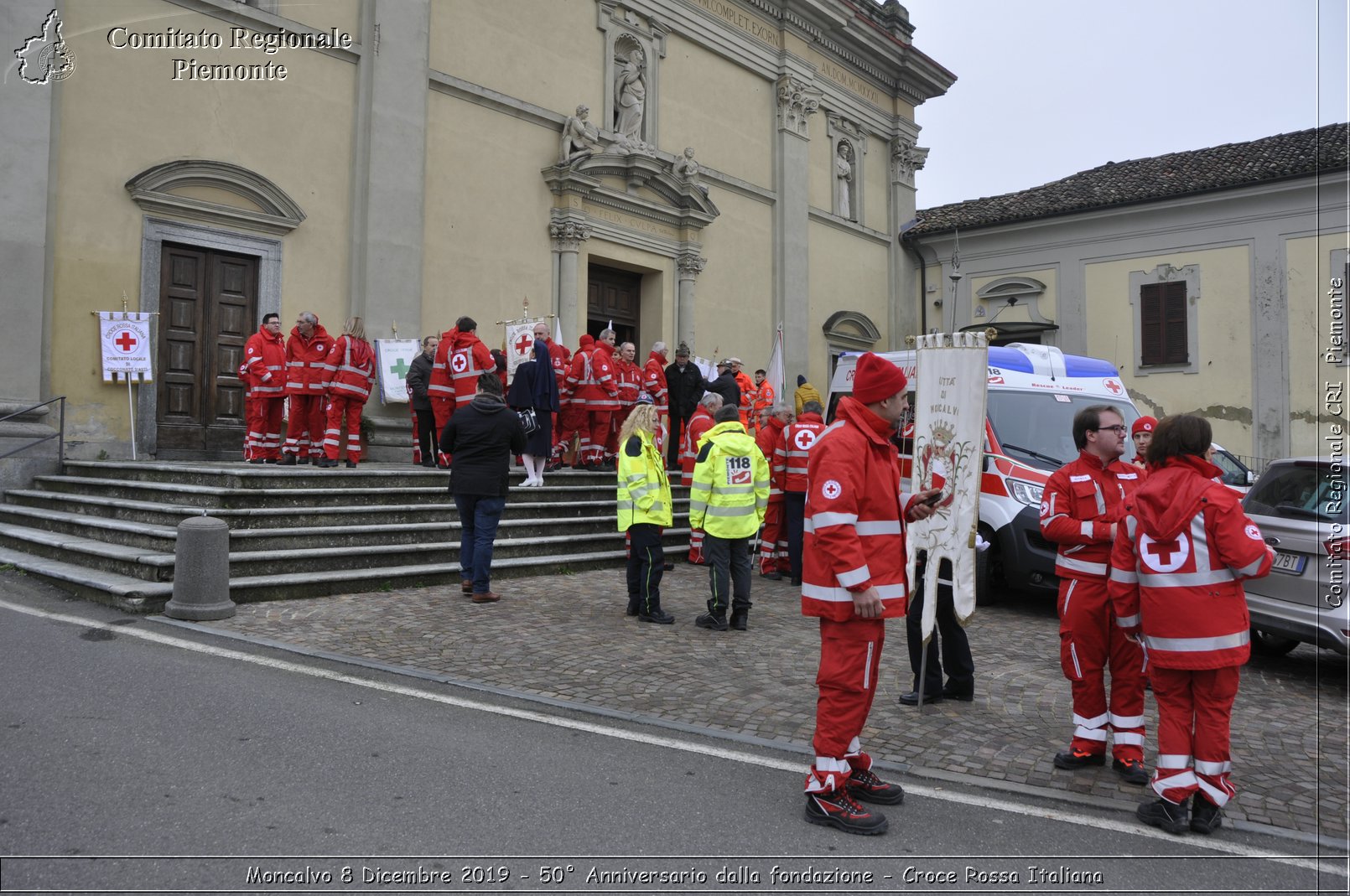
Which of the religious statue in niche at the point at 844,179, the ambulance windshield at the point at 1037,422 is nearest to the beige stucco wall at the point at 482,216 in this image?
the ambulance windshield at the point at 1037,422

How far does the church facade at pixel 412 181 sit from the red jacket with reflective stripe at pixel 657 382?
10.6 feet

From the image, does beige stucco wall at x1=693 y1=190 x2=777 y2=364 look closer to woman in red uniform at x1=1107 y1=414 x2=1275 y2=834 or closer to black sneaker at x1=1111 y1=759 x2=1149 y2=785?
black sneaker at x1=1111 y1=759 x2=1149 y2=785

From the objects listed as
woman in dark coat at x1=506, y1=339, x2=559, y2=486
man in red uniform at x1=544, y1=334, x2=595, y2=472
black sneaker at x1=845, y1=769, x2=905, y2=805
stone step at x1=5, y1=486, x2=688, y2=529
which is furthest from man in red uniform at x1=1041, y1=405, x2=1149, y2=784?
man in red uniform at x1=544, y1=334, x2=595, y2=472

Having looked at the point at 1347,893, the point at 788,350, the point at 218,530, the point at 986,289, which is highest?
the point at 986,289

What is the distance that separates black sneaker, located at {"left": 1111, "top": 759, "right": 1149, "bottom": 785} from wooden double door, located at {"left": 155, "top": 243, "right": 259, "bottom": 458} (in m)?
11.8

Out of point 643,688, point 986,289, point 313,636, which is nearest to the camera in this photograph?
point 643,688

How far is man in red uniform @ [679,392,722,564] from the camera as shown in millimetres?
10305

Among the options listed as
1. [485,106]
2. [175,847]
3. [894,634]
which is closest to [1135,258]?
[485,106]

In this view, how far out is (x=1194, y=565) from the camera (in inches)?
158

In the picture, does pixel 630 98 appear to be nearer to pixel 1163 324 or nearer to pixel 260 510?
pixel 260 510

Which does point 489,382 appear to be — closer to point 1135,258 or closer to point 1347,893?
point 1347,893

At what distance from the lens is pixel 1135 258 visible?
2458 cm

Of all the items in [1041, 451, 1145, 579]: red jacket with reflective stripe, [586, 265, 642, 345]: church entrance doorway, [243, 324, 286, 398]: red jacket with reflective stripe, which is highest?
[586, 265, 642, 345]: church entrance doorway

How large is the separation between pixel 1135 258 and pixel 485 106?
57.6ft
